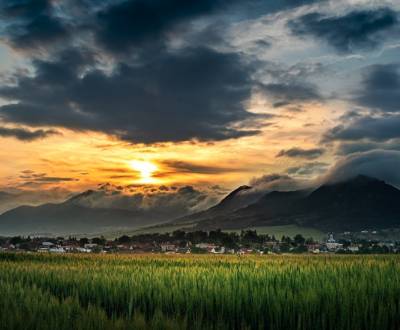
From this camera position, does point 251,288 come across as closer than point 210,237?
Yes

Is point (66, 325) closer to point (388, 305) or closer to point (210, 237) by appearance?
point (388, 305)

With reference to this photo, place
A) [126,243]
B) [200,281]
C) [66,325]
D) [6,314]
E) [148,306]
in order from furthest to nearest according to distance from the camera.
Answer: [126,243], [200,281], [148,306], [6,314], [66,325]

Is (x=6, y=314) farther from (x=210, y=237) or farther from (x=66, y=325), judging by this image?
(x=210, y=237)

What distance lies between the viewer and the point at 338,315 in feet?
36.9

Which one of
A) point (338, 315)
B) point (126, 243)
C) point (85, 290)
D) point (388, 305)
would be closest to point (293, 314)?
point (338, 315)

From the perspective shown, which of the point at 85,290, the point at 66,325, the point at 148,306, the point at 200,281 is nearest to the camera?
the point at 66,325

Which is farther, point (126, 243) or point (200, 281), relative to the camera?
point (126, 243)

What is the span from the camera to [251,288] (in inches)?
530

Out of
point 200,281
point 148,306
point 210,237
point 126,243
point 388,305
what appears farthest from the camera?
point 210,237

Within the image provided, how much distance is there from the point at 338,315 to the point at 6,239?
78.7 metres

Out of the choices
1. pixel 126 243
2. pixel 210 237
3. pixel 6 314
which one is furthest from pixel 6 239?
pixel 6 314

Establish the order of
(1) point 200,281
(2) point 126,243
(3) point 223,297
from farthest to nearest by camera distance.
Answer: (2) point 126,243 < (1) point 200,281 < (3) point 223,297

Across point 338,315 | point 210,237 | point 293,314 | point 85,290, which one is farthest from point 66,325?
point 210,237

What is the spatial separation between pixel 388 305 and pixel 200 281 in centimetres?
572
